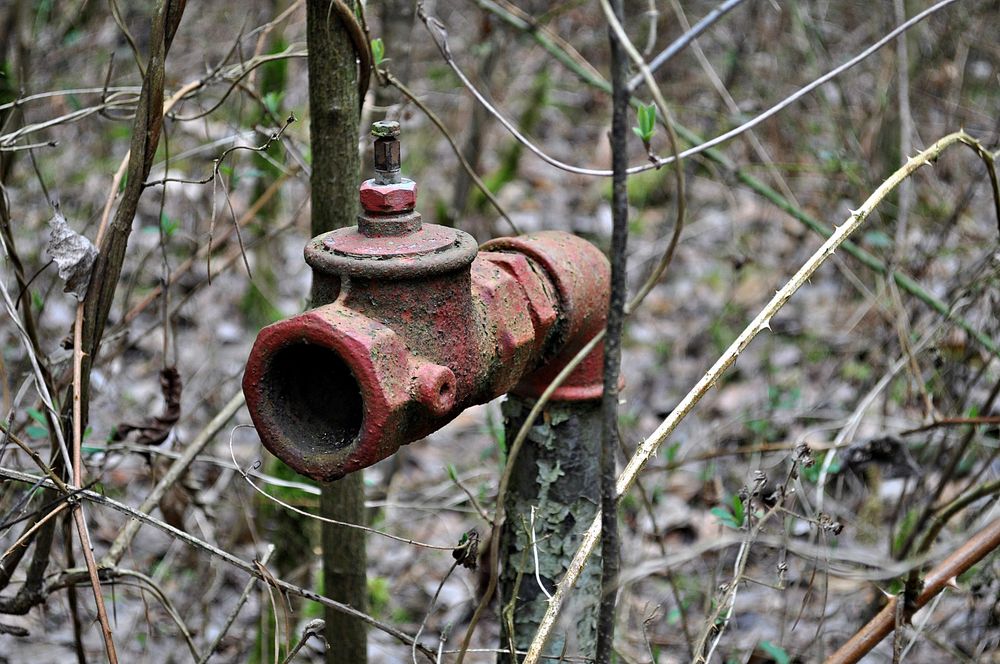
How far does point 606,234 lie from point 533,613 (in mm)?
3160

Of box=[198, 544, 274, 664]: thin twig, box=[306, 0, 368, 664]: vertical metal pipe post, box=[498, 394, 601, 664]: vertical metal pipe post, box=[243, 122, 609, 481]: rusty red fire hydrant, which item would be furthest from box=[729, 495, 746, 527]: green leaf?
box=[198, 544, 274, 664]: thin twig

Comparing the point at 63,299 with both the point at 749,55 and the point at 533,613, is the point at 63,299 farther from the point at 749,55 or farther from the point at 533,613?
the point at 749,55

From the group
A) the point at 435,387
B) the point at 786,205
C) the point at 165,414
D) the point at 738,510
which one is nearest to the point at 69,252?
the point at 165,414

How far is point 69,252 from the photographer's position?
154cm

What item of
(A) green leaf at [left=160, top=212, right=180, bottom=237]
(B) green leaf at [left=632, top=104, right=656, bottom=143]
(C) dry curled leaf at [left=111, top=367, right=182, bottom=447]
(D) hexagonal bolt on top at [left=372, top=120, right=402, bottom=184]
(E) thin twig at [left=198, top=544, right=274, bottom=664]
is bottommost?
(E) thin twig at [left=198, top=544, right=274, bottom=664]

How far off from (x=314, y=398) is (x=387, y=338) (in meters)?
0.20

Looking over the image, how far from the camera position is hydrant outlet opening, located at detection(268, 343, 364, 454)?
4.14 ft

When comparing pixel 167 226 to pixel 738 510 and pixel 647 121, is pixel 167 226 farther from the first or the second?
pixel 738 510

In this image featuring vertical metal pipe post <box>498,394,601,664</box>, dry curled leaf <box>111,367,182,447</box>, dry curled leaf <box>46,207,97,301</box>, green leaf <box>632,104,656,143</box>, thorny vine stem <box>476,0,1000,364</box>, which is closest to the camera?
green leaf <box>632,104,656,143</box>

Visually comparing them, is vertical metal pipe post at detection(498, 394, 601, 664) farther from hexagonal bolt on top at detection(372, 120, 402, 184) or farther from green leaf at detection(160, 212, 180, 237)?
green leaf at detection(160, 212, 180, 237)

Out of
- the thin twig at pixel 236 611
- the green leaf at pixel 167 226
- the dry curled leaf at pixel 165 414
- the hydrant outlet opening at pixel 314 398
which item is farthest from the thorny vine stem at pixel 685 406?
the green leaf at pixel 167 226

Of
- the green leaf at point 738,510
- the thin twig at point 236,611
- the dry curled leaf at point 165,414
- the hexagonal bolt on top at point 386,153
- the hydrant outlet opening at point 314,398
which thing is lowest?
the thin twig at point 236,611

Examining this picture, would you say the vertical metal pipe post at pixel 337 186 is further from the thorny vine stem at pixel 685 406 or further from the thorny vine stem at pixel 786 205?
the thorny vine stem at pixel 786 205

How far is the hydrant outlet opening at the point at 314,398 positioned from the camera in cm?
126
